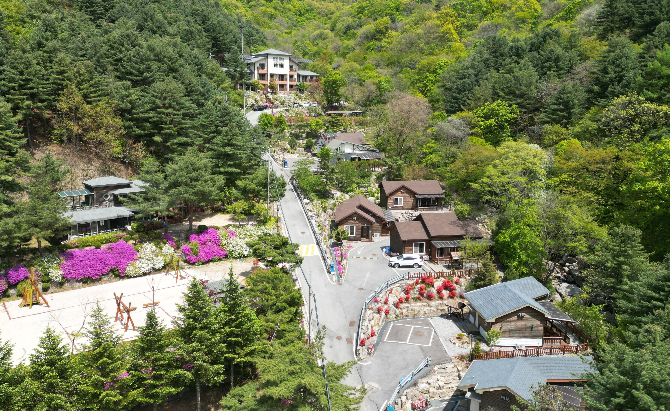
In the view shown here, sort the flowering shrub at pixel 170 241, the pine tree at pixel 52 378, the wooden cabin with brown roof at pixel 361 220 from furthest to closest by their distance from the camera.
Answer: the wooden cabin with brown roof at pixel 361 220 → the flowering shrub at pixel 170 241 → the pine tree at pixel 52 378

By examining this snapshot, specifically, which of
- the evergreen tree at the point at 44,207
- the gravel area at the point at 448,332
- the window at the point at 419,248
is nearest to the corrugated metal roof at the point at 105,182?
the evergreen tree at the point at 44,207

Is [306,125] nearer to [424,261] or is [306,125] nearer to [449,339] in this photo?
[424,261]

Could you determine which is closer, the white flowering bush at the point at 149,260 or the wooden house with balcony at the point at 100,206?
the white flowering bush at the point at 149,260

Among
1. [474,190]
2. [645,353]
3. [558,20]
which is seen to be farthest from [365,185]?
[558,20]

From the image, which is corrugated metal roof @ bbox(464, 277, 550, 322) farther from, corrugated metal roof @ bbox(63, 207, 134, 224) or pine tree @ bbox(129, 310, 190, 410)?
corrugated metal roof @ bbox(63, 207, 134, 224)

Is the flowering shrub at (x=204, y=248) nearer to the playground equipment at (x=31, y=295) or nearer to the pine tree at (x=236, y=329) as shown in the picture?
the playground equipment at (x=31, y=295)
